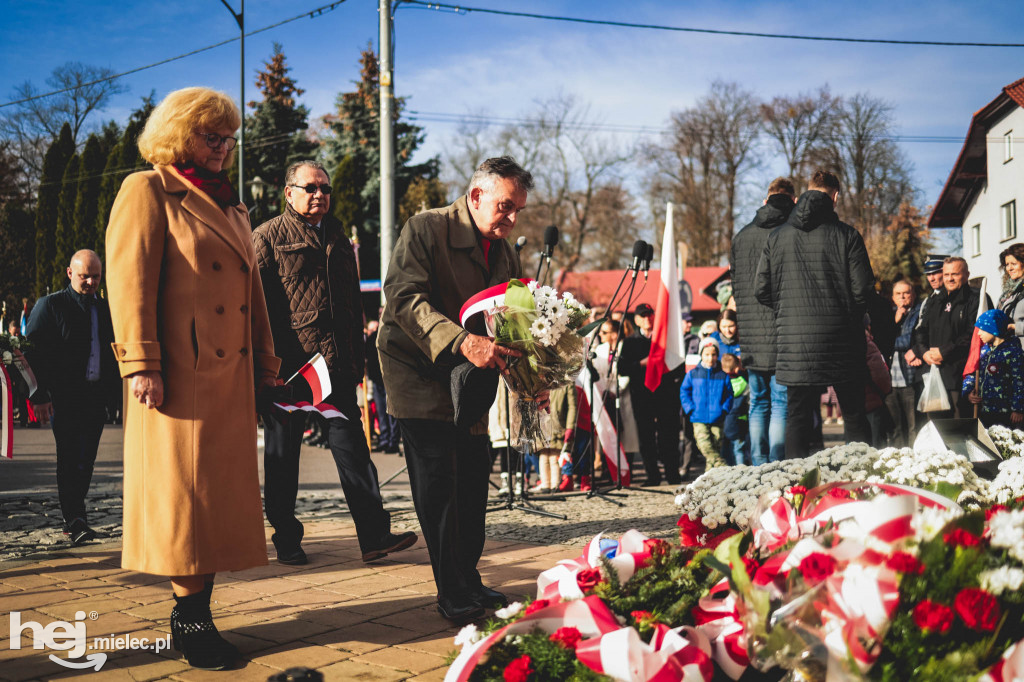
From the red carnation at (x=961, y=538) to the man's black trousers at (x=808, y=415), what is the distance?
3431mm

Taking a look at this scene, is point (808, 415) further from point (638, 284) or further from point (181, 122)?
point (638, 284)

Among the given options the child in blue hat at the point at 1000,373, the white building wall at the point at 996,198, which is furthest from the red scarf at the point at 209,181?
the white building wall at the point at 996,198

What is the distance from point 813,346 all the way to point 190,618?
3.94 m

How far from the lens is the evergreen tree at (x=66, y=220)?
39.7 meters

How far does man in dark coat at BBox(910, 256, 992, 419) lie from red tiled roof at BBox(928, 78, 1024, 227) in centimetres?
2457

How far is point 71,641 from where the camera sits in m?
3.53

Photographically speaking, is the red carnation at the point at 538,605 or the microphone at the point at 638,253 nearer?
the red carnation at the point at 538,605

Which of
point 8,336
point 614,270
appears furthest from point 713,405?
point 614,270

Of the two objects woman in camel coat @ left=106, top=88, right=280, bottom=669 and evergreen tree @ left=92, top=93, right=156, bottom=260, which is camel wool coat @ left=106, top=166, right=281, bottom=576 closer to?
woman in camel coat @ left=106, top=88, right=280, bottom=669

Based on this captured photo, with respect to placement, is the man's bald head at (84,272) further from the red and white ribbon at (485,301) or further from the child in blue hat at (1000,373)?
the child in blue hat at (1000,373)

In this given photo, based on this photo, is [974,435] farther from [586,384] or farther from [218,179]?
[586,384]

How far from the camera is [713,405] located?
31.0 ft

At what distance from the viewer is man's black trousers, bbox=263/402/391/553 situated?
497 cm

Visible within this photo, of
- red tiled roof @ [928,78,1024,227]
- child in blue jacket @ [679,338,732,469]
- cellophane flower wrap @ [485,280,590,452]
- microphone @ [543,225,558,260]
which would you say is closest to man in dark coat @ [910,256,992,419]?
child in blue jacket @ [679,338,732,469]
